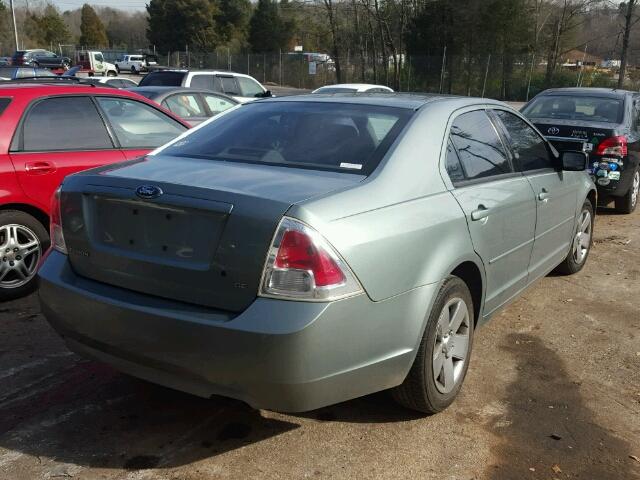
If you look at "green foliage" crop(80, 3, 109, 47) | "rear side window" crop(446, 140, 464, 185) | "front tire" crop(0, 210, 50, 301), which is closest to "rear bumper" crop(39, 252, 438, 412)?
"rear side window" crop(446, 140, 464, 185)

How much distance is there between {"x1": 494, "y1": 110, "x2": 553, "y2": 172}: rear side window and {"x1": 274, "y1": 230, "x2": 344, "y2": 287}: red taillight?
7.51 feet

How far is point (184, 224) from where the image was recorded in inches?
108

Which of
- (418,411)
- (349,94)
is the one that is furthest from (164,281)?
(349,94)

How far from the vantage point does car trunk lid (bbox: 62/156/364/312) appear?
2.63 m

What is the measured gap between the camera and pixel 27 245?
199 inches

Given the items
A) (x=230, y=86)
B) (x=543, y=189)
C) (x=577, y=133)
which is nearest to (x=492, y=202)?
(x=543, y=189)

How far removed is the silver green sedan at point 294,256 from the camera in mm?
2594

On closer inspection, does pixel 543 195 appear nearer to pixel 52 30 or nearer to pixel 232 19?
pixel 232 19

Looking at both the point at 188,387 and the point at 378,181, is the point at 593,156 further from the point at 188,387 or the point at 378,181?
the point at 188,387

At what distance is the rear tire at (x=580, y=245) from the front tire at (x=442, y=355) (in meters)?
2.65

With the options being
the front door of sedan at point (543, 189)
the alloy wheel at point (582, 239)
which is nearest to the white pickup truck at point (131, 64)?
the alloy wheel at point (582, 239)

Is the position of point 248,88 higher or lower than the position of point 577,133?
higher

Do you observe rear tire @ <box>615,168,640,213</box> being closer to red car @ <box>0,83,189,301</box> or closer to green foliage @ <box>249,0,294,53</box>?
red car @ <box>0,83,189,301</box>

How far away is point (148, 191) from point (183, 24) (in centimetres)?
6832
